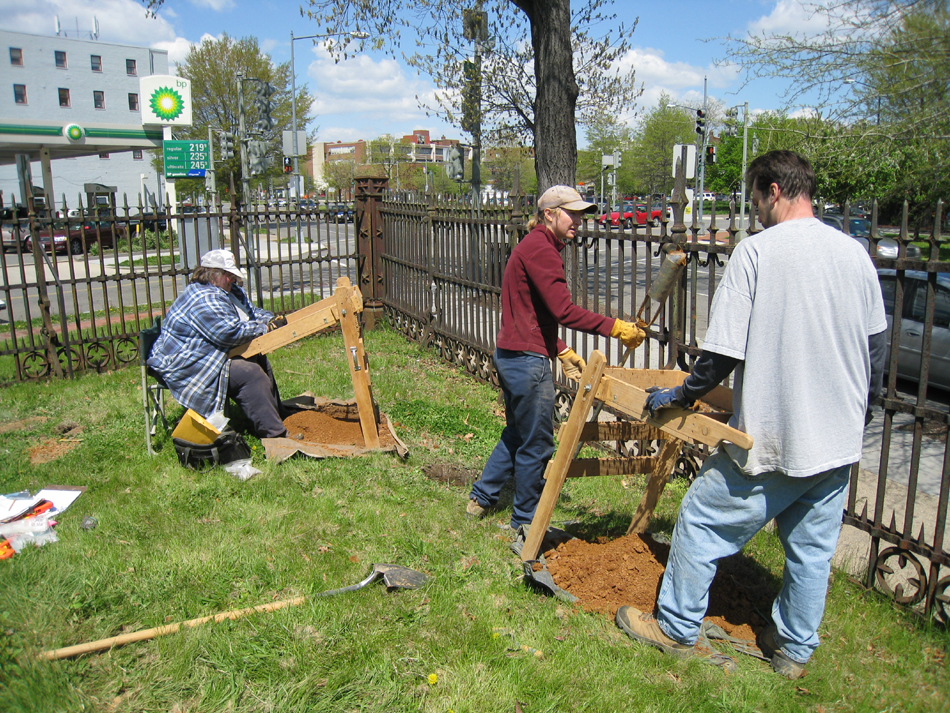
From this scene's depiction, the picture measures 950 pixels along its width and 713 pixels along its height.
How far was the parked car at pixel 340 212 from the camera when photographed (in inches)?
387

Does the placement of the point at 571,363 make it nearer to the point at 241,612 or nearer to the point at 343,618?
the point at 343,618

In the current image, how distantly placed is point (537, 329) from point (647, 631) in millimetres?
1642

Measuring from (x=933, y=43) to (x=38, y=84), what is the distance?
62768 millimetres

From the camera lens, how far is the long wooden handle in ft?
9.45

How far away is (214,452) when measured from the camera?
502 cm

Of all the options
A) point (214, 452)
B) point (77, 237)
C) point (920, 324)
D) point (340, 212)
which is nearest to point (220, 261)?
point (214, 452)

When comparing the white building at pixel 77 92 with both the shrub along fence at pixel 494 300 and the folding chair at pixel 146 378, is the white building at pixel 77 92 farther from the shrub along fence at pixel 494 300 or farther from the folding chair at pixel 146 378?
the folding chair at pixel 146 378

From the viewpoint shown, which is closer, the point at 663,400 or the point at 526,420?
the point at 663,400

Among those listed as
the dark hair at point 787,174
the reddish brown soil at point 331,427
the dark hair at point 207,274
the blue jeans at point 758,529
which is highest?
the dark hair at point 787,174

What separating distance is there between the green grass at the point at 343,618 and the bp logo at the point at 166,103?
2683cm

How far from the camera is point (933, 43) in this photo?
22.6ft

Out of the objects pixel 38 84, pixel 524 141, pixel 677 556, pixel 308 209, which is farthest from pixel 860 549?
pixel 38 84

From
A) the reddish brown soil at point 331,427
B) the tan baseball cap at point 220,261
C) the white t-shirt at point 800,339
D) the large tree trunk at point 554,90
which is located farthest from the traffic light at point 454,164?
the white t-shirt at point 800,339

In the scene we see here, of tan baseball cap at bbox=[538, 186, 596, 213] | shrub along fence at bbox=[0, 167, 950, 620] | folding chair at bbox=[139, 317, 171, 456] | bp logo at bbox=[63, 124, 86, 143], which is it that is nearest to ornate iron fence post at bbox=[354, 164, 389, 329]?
shrub along fence at bbox=[0, 167, 950, 620]
